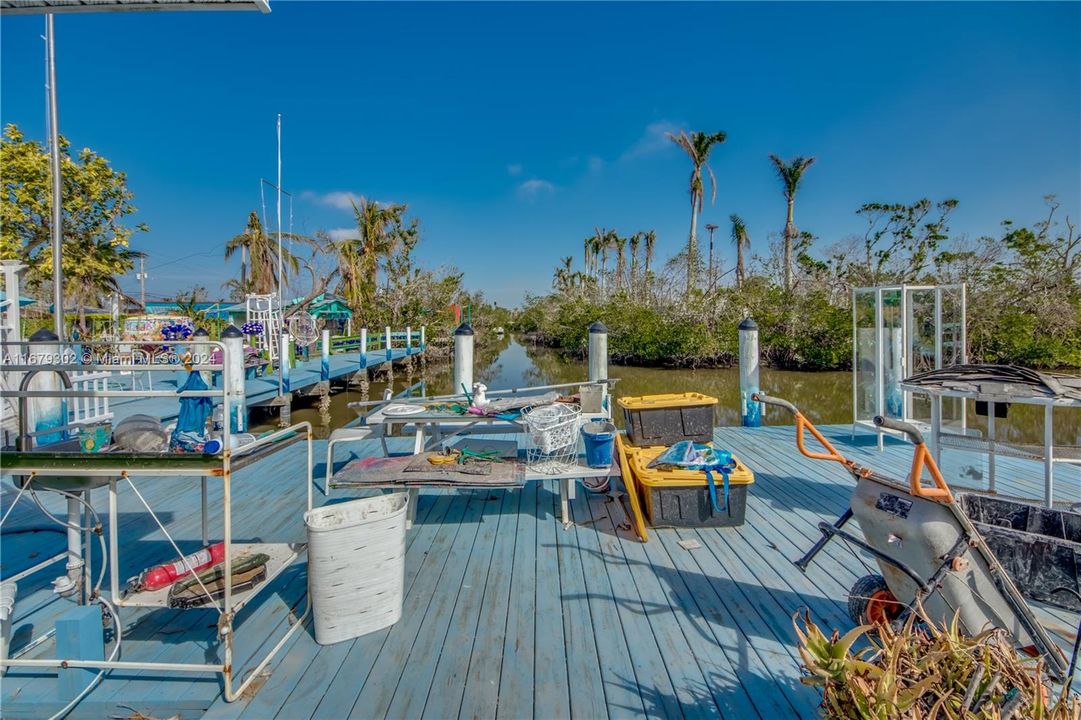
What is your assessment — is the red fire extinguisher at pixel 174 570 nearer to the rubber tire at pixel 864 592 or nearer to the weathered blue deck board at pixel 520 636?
the weathered blue deck board at pixel 520 636

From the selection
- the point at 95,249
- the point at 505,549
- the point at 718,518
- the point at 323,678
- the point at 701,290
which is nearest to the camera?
the point at 323,678

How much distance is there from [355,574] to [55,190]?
23.5 ft

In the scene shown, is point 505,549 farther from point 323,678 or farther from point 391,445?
point 391,445

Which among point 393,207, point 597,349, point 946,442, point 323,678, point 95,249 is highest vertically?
point 393,207

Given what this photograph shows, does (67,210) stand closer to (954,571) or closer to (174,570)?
(174,570)

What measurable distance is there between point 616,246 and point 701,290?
22773 mm

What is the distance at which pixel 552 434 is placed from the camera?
137 inches

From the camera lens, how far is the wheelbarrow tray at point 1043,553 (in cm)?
204

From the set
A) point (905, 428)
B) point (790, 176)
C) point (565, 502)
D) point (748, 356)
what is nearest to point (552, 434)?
point (565, 502)

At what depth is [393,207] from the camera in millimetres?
27266

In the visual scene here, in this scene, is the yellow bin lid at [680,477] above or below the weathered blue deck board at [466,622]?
above

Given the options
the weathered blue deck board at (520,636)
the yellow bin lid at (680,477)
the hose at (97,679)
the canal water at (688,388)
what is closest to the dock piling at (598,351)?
the yellow bin lid at (680,477)

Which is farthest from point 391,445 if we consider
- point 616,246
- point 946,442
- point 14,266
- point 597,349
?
point 616,246

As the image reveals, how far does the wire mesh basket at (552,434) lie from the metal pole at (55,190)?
522cm
